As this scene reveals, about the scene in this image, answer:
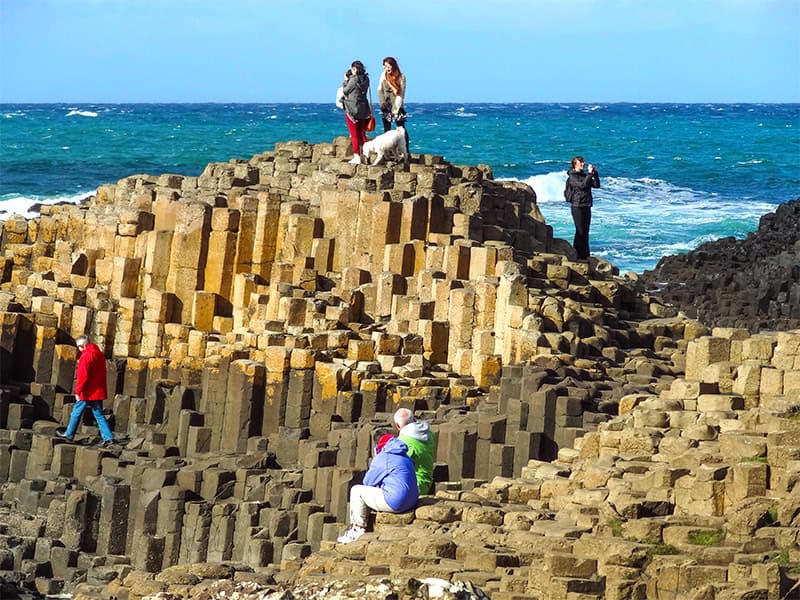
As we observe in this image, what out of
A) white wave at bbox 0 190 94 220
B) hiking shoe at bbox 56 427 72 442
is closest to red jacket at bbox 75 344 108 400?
hiking shoe at bbox 56 427 72 442

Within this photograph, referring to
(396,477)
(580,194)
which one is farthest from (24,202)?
(396,477)

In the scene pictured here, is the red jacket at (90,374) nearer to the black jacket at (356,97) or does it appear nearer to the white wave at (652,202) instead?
the black jacket at (356,97)

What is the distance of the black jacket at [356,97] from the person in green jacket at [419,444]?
13.3m

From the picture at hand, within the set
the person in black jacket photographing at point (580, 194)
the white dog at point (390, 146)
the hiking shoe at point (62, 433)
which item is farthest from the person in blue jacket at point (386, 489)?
the person in black jacket photographing at point (580, 194)

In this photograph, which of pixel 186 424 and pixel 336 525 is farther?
pixel 186 424

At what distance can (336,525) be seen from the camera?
2744 cm

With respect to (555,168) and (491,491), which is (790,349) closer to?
(491,491)

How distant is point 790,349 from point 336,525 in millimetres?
5954

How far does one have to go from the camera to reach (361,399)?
109 feet

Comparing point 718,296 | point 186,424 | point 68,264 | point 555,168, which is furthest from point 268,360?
point 555,168

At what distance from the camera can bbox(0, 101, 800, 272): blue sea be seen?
75.2m

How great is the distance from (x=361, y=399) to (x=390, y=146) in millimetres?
6217

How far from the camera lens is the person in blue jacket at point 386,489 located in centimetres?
2416

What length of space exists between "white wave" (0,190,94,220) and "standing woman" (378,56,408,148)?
85.5 feet
